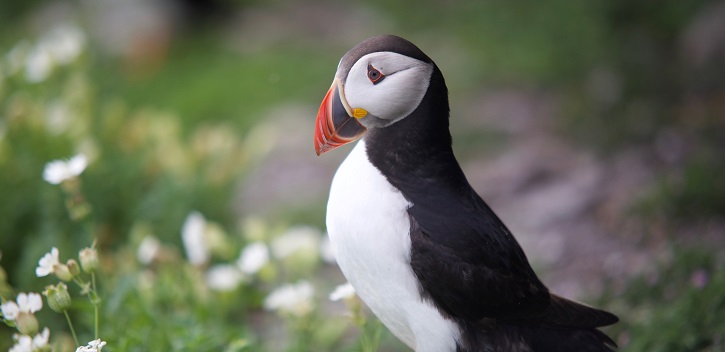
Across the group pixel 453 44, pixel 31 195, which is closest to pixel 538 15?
pixel 453 44

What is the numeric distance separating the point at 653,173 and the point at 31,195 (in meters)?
3.10

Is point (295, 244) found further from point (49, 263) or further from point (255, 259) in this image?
point (49, 263)

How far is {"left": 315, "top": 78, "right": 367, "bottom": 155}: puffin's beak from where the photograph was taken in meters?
2.18

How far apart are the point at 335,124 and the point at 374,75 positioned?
17 cm

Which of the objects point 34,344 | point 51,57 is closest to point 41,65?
point 51,57

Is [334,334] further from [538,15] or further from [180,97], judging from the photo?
[180,97]

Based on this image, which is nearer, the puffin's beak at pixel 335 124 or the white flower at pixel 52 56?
the puffin's beak at pixel 335 124

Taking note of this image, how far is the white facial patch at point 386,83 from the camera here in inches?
83.7

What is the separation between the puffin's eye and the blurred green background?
0.79 meters

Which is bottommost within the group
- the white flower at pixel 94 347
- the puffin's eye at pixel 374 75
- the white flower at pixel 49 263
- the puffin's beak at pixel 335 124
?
the white flower at pixel 94 347

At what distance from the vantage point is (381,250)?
210 centimetres

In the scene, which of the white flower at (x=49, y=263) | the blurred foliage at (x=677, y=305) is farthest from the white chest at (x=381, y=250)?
the blurred foliage at (x=677, y=305)

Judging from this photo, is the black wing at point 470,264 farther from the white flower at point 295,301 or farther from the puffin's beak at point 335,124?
the white flower at point 295,301

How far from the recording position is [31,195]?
12.1 feet
